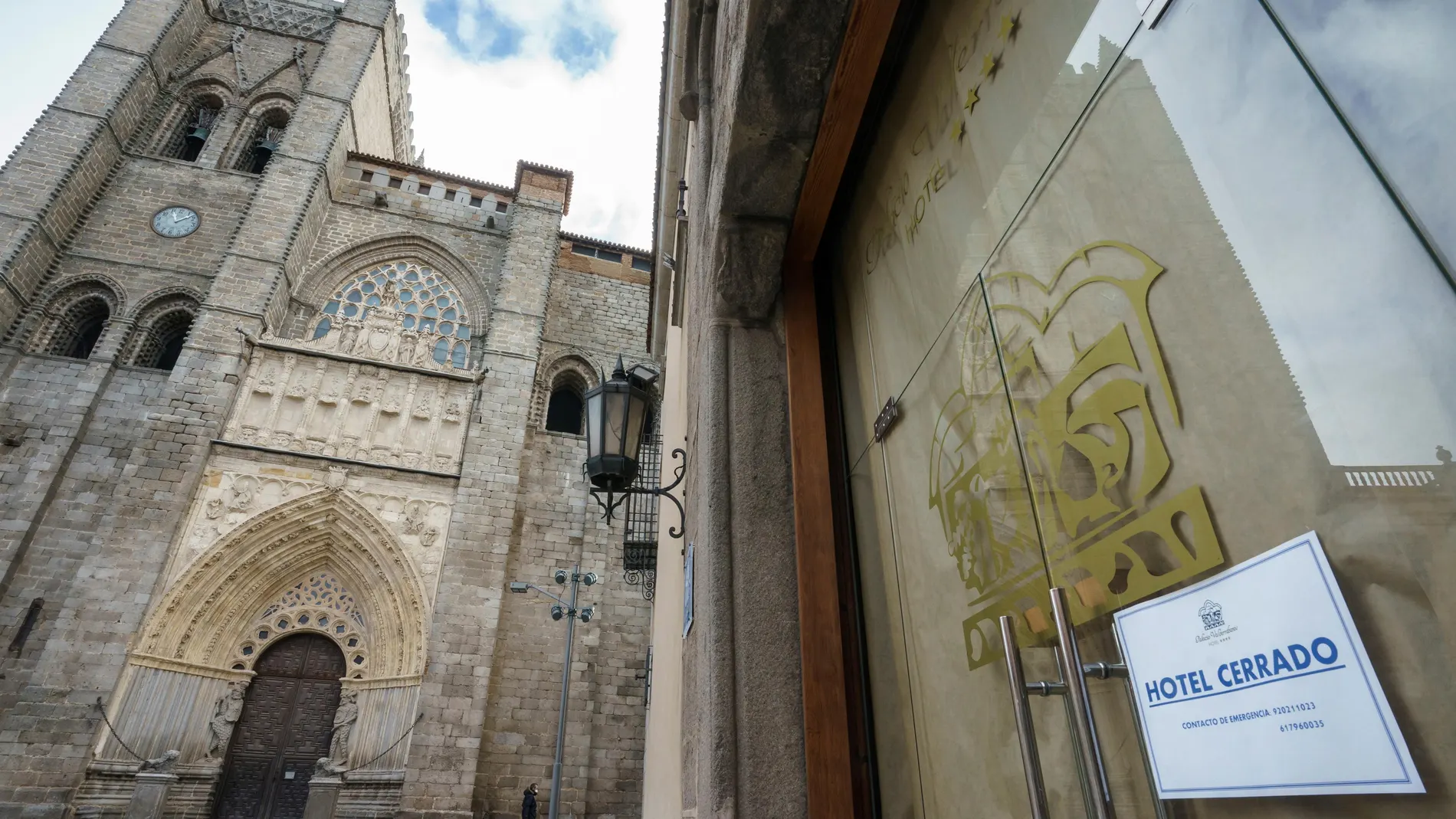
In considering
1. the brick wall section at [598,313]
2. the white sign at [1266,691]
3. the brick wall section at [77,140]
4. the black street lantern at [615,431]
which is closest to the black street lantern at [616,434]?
the black street lantern at [615,431]

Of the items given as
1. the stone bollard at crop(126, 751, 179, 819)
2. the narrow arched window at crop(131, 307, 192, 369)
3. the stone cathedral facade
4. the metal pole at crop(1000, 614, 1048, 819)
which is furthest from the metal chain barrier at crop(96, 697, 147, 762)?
the metal pole at crop(1000, 614, 1048, 819)

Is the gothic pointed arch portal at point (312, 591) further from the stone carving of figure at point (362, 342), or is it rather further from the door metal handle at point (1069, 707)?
the door metal handle at point (1069, 707)

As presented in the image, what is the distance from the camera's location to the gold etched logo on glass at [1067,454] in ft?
2.88

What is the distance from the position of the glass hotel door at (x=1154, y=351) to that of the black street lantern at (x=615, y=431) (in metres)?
1.93

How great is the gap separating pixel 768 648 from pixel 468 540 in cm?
1093

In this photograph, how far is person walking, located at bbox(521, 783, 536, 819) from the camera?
32.7 ft

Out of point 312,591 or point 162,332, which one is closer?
point 312,591

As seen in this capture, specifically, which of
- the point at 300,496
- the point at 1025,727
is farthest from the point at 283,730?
the point at 1025,727

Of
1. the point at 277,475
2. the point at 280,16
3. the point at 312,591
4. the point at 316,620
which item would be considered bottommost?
the point at 316,620

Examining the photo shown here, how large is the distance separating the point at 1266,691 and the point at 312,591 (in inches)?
539

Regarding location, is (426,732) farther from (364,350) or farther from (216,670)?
(364,350)

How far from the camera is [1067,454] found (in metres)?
1.07

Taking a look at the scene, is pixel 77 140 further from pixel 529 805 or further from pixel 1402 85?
pixel 1402 85

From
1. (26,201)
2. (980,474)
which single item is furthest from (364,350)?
(980,474)
